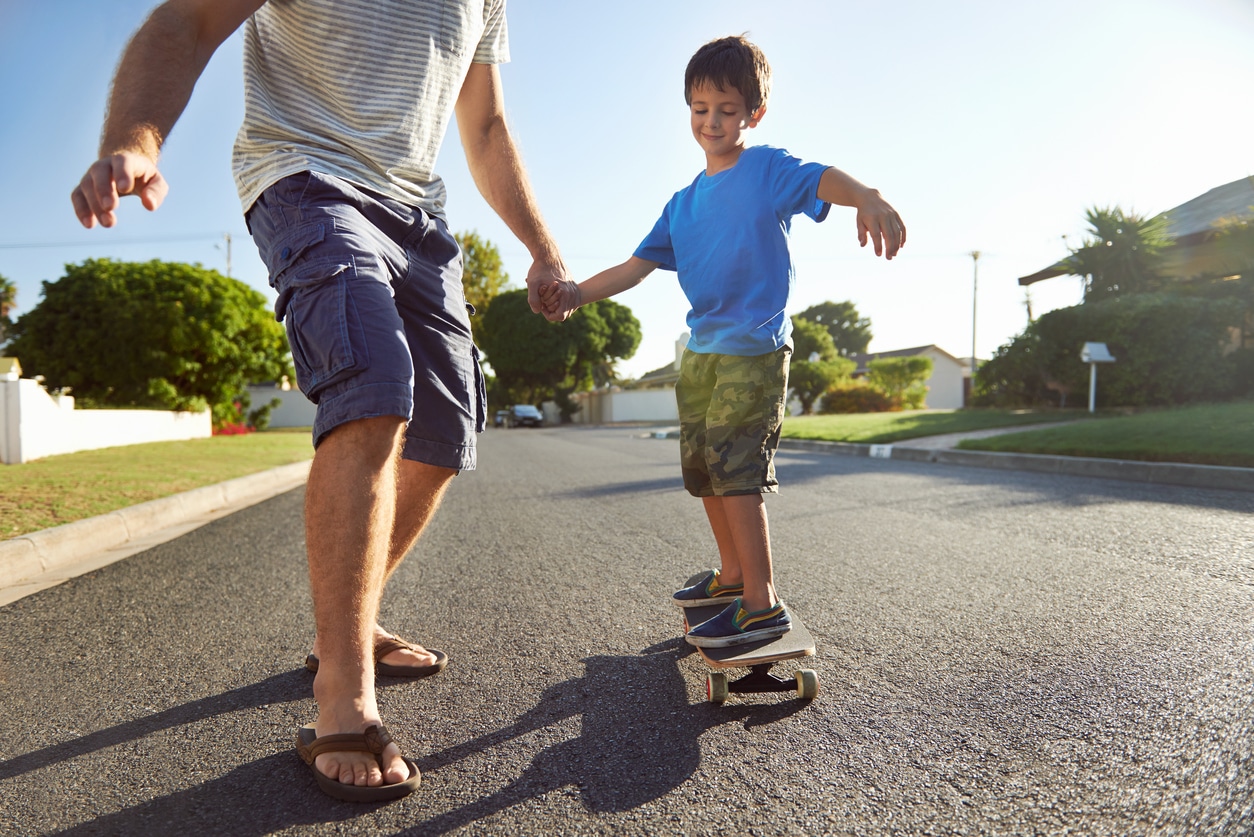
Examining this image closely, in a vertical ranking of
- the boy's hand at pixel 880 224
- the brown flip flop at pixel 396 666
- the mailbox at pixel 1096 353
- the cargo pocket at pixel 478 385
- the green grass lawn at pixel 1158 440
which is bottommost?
the brown flip flop at pixel 396 666

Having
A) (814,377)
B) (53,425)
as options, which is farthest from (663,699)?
(814,377)

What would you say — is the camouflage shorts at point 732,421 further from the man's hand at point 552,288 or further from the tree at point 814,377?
the tree at point 814,377

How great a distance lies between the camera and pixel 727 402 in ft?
7.30

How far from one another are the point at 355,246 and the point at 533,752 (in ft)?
3.92

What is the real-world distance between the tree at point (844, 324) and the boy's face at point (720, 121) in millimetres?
74407

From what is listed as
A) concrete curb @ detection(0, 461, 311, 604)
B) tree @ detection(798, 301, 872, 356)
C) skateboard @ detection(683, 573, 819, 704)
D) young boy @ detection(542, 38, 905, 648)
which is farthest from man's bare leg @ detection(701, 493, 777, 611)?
tree @ detection(798, 301, 872, 356)

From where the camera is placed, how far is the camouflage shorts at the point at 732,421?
7.09 feet

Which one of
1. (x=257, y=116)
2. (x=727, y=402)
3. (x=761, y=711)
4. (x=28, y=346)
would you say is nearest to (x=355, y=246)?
(x=257, y=116)

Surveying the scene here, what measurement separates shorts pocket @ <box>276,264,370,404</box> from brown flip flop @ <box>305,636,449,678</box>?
903 mm

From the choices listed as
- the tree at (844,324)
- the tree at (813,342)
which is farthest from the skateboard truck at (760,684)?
the tree at (844,324)

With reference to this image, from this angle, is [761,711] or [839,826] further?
[761,711]

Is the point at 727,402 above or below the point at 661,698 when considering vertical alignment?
above

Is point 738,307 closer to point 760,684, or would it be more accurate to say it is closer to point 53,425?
point 760,684

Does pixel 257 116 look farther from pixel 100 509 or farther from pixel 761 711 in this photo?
pixel 100 509
